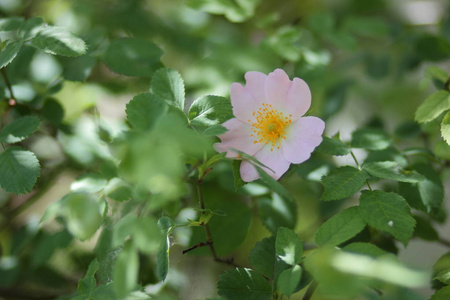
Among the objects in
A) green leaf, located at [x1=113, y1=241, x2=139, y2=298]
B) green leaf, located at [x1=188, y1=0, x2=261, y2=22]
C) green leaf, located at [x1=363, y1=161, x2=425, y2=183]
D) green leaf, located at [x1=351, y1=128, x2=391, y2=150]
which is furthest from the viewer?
green leaf, located at [x1=188, y1=0, x2=261, y2=22]

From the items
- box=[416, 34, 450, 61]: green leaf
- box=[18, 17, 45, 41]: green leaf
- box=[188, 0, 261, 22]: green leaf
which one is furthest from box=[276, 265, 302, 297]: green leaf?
box=[416, 34, 450, 61]: green leaf

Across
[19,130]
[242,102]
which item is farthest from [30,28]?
[242,102]

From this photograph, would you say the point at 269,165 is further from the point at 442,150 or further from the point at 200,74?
the point at 200,74

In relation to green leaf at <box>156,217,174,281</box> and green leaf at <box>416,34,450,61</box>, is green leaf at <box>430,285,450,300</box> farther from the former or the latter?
green leaf at <box>416,34,450,61</box>

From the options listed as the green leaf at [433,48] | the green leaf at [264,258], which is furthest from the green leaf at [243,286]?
the green leaf at [433,48]

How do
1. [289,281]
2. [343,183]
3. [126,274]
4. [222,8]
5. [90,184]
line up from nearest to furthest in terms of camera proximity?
[126,274], [289,281], [343,183], [90,184], [222,8]

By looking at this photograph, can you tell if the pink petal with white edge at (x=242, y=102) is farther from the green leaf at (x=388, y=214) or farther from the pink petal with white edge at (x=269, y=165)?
the green leaf at (x=388, y=214)
